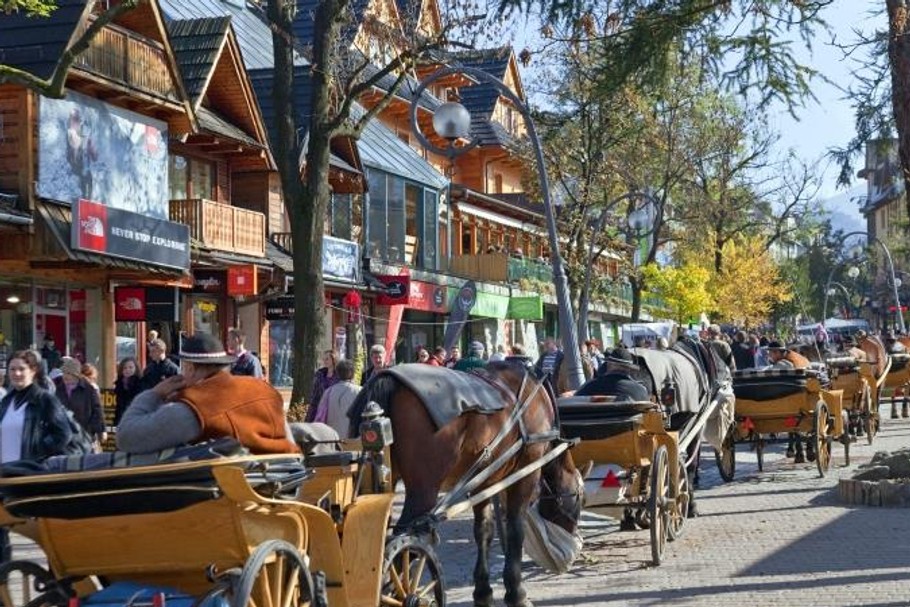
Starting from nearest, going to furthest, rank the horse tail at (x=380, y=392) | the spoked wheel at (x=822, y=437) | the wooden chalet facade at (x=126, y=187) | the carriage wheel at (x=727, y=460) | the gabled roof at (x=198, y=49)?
the horse tail at (x=380, y=392)
the spoked wheel at (x=822, y=437)
the carriage wheel at (x=727, y=460)
the wooden chalet facade at (x=126, y=187)
the gabled roof at (x=198, y=49)

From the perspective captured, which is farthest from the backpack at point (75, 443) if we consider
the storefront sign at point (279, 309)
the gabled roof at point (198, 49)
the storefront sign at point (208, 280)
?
the storefront sign at point (279, 309)

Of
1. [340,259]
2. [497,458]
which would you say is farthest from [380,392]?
[340,259]

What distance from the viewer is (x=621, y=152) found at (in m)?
38.9

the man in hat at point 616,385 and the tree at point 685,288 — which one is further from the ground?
the tree at point 685,288

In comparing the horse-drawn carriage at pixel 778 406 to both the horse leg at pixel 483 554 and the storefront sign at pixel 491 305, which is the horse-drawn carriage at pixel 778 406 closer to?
the horse leg at pixel 483 554

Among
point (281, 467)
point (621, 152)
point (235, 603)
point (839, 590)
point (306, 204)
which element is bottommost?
point (839, 590)

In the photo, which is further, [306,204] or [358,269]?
[358,269]

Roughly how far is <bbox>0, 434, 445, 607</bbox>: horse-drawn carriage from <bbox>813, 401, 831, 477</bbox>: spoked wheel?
11358 millimetres

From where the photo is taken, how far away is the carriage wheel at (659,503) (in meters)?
11.2

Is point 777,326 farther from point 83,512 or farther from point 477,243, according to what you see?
point 83,512

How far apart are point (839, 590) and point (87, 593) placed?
5499mm

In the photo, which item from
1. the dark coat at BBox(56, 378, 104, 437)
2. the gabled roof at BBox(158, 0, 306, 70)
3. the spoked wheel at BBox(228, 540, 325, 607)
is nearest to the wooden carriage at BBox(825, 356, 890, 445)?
the dark coat at BBox(56, 378, 104, 437)

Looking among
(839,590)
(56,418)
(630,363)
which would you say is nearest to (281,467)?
(56,418)

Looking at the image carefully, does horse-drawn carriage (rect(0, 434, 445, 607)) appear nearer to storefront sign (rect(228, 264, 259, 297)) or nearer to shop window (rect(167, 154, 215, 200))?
storefront sign (rect(228, 264, 259, 297))
